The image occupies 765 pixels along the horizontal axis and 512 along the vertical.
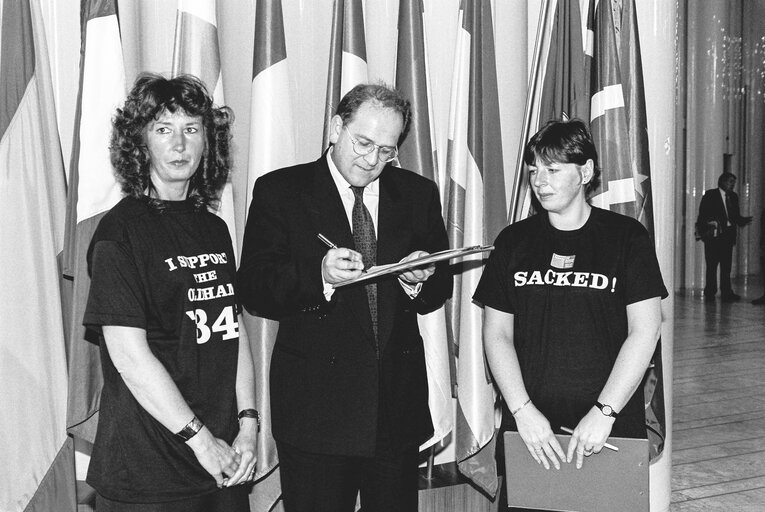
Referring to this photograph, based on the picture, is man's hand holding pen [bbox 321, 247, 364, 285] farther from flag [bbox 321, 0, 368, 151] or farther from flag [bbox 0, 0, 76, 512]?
flag [bbox 0, 0, 76, 512]

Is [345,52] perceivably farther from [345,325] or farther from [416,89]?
[345,325]

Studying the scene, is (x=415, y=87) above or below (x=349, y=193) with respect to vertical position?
above

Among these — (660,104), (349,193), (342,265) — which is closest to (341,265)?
(342,265)

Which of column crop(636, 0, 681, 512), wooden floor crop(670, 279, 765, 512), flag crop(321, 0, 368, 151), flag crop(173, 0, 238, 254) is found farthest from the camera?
wooden floor crop(670, 279, 765, 512)

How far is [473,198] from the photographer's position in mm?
2764

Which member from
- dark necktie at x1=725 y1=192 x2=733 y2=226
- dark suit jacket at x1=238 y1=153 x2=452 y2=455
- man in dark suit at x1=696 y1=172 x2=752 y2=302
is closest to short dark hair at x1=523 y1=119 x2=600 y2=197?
dark suit jacket at x1=238 y1=153 x2=452 y2=455

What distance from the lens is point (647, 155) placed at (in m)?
2.90

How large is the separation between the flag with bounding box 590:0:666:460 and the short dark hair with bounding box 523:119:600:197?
736 mm

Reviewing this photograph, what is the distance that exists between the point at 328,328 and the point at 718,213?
8489mm

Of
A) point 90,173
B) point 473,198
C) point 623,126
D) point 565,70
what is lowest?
point 473,198

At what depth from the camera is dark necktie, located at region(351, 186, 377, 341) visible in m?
1.99

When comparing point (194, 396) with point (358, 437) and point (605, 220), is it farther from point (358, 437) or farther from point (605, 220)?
point (605, 220)

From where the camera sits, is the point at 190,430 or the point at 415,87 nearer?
the point at 190,430

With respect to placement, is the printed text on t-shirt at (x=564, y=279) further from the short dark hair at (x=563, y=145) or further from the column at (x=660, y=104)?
the column at (x=660, y=104)
